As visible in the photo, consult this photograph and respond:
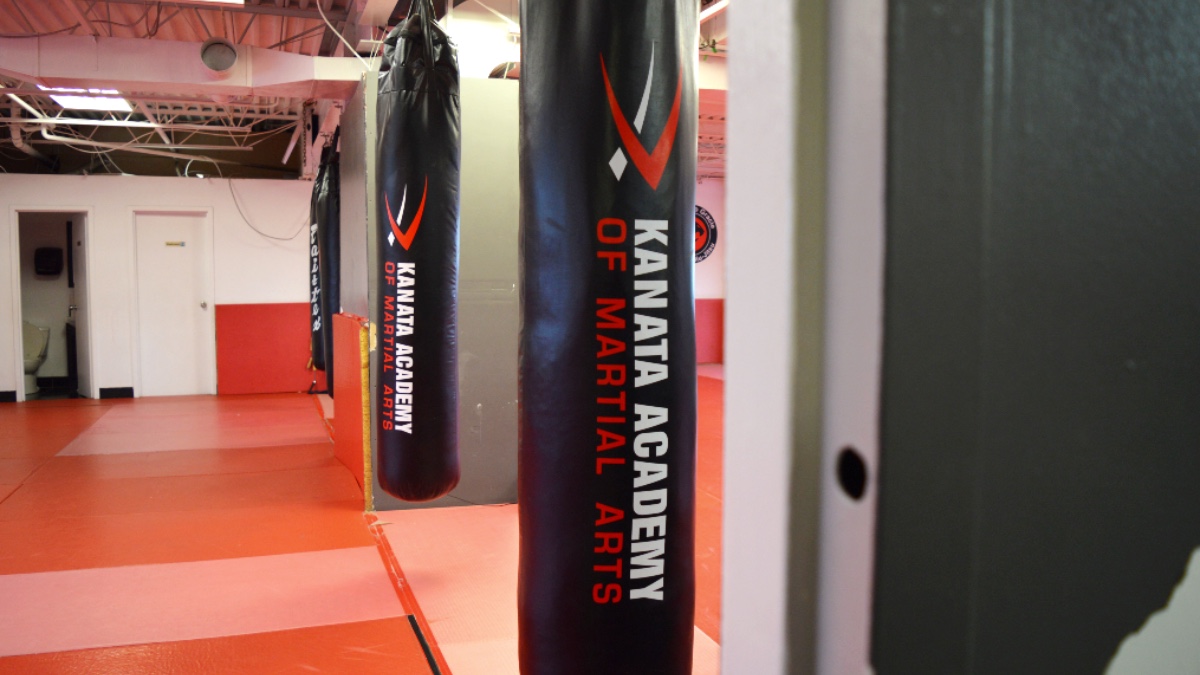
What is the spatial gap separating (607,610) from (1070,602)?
1035mm

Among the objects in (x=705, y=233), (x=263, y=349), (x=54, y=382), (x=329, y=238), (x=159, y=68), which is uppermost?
(x=159, y=68)

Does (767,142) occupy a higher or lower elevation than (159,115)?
lower

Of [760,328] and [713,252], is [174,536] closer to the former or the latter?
[760,328]

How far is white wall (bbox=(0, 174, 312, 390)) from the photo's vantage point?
31.2 feet

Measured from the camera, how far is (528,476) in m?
1.56

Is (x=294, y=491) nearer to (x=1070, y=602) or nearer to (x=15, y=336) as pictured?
(x=1070, y=602)

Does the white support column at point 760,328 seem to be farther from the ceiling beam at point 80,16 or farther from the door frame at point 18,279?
the door frame at point 18,279

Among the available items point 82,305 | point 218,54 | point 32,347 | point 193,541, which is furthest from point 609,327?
point 32,347

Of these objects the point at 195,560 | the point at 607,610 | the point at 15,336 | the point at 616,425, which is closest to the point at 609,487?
the point at 616,425

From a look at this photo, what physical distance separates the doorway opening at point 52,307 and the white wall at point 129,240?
596 mm

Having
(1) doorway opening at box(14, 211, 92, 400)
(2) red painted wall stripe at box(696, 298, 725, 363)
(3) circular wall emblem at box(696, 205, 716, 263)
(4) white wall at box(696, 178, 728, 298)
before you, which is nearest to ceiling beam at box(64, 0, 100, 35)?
(1) doorway opening at box(14, 211, 92, 400)

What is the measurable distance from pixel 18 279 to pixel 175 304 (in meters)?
1.66

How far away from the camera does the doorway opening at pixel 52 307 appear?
407 inches

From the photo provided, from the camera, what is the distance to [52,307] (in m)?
10.8
